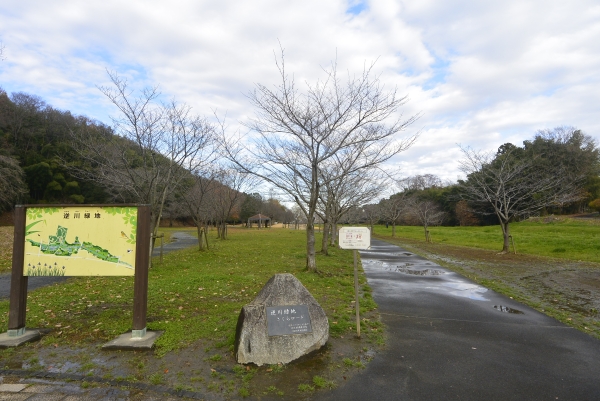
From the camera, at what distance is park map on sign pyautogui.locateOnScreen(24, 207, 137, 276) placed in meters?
4.84

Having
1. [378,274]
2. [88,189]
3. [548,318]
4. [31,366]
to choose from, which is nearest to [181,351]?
[31,366]

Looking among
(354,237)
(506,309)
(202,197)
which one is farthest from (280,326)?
(202,197)

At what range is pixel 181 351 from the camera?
14.5 ft

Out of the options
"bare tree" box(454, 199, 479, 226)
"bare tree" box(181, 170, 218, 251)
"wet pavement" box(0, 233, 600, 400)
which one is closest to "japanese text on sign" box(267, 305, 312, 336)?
"wet pavement" box(0, 233, 600, 400)

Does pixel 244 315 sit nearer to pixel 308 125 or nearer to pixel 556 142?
pixel 308 125

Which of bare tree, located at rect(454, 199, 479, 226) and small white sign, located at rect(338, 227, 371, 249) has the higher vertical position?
bare tree, located at rect(454, 199, 479, 226)

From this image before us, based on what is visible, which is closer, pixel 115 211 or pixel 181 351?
pixel 181 351

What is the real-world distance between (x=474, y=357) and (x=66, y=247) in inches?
216

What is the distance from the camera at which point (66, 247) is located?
492cm

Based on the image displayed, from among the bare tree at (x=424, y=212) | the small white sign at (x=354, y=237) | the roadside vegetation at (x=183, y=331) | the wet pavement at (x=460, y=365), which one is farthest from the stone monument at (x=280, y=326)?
the bare tree at (x=424, y=212)

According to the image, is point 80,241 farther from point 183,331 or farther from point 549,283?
point 549,283

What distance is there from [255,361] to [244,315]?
0.52 metres

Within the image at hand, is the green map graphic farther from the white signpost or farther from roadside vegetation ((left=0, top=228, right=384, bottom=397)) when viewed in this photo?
the white signpost

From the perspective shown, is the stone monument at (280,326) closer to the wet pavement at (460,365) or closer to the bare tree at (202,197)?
the wet pavement at (460,365)
